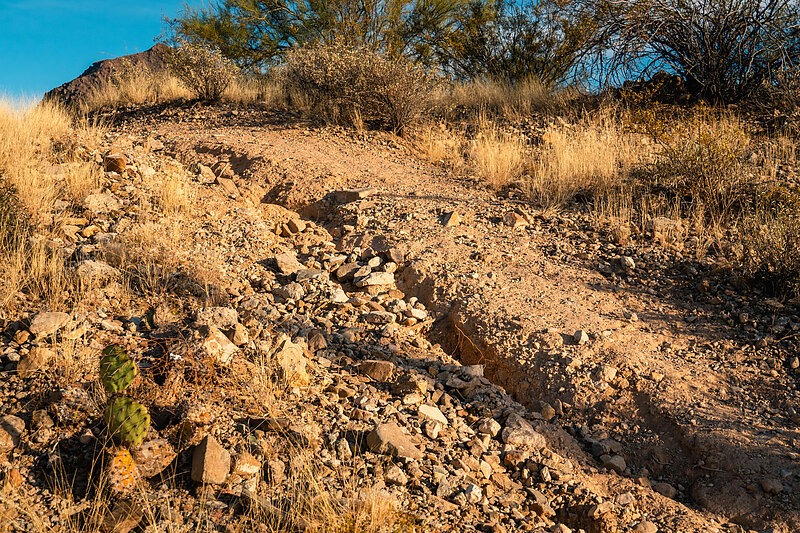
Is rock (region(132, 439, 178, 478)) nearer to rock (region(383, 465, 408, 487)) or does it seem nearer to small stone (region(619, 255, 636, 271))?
rock (region(383, 465, 408, 487))

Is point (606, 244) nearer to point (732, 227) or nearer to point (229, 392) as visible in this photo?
point (732, 227)

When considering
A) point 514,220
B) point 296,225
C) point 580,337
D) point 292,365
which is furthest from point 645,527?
point 296,225

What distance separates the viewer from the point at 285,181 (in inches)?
282

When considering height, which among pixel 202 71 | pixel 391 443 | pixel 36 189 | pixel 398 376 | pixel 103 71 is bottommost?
pixel 391 443

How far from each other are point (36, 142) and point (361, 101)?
3865 millimetres

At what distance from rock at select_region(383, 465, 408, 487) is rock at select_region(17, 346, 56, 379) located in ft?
6.39

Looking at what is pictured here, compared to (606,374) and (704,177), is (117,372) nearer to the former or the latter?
(606,374)

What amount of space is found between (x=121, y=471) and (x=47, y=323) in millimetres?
1323

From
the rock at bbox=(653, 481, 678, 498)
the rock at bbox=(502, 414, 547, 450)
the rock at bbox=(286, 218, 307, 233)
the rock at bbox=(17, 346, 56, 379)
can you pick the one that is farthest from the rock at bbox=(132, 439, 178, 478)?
the rock at bbox=(286, 218, 307, 233)

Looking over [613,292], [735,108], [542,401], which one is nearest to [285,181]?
[613,292]

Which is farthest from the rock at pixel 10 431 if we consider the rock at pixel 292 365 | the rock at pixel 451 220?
the rock at pixel 451 220

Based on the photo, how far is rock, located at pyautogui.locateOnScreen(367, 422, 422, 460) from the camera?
11.2ft

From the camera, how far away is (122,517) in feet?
9.60

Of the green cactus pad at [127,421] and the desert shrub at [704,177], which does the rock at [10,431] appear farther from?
the desert shrub at [704,177]
